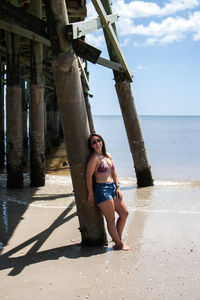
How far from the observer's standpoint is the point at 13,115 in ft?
24.7

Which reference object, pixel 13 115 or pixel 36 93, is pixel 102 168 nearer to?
pixel 13 115

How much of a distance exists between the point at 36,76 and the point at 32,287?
540cm

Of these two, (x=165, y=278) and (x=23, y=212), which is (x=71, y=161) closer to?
(x=165, y=278)

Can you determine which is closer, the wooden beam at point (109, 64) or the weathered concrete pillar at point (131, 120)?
the wooden beam at point (109, 64)

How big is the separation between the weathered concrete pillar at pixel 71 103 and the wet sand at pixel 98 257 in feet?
1.82

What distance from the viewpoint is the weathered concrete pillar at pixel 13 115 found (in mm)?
7566

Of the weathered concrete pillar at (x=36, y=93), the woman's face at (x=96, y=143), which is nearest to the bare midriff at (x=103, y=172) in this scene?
the woman's face at (x=96, y=143)

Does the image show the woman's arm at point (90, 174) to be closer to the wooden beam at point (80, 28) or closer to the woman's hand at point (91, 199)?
the woman's hand at point (91, 199)

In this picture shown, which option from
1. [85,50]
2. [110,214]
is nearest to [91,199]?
[110,214]

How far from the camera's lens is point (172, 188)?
810cm

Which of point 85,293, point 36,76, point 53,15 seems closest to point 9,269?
point 85,293

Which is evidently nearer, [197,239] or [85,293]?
[85,293]

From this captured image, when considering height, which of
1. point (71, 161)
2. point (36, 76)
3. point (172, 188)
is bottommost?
point (172, 188)

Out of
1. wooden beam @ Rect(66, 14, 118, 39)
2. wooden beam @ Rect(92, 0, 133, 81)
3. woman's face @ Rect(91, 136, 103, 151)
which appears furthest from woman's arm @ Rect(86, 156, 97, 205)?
wooden beam @ Rect(92, 0, 133, 81)
